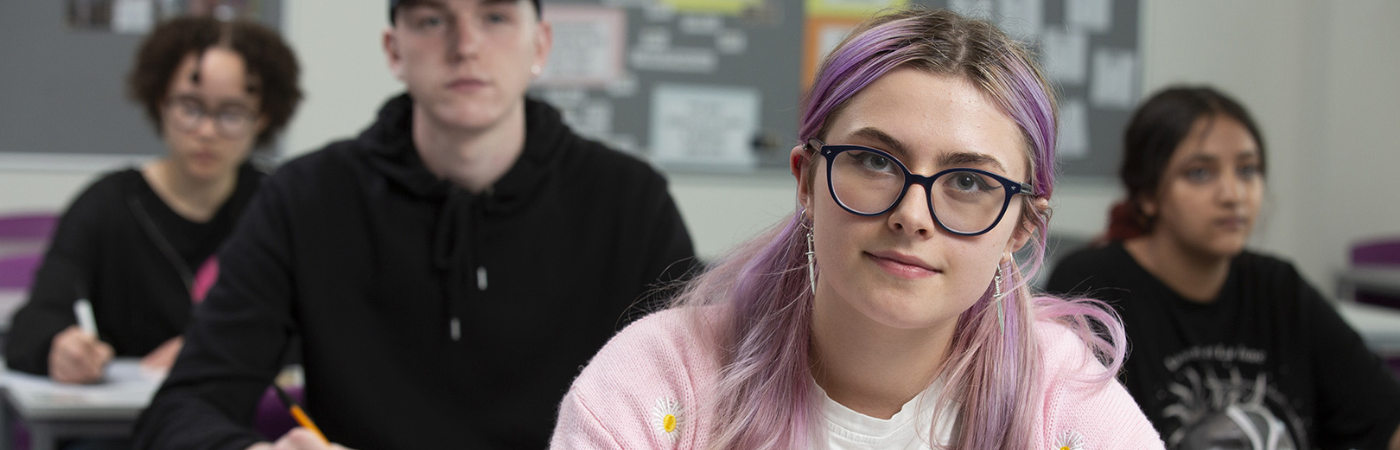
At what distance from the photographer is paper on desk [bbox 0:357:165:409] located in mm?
1728

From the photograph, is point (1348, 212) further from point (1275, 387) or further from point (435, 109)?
point (435, 109)

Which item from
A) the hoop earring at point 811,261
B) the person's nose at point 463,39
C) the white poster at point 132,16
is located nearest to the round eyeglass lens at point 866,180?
the hoop earring at point 811,261

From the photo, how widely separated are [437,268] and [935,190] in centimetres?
90

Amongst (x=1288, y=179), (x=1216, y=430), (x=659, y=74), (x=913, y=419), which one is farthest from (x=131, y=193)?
(x=1288, y=179)

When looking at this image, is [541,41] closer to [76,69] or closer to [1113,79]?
[76,69]

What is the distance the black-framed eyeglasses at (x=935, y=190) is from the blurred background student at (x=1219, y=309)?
959 mm

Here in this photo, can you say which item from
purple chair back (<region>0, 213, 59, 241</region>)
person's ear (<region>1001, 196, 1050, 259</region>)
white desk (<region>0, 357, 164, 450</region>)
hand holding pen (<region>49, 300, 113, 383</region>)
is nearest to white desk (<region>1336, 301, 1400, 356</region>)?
person's ear (<region>1001, 196, 1050, 259</region>)

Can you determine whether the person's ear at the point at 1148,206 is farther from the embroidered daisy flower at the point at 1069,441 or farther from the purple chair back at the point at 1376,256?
the purple chair back at the point at 1376,256

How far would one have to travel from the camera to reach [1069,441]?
1025 mm

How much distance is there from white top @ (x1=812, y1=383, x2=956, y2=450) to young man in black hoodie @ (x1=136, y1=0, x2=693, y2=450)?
1.78 feet

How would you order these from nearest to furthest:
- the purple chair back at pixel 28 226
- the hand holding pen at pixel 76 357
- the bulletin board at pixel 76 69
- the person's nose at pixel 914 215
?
1. the person's nose at pixel 914 215
2. the hand holding pen at pixel 76 357
3. the purple chair back at pixel 28 226
4. the bulletin board at pixel 76 69

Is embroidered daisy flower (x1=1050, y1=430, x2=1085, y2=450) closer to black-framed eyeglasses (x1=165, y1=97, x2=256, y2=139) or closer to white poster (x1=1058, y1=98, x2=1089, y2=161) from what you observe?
black-framed eyeglasses (x1=165, y1=97, x2=256, y2=139)

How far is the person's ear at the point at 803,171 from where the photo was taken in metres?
0.99

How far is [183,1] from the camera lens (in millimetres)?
3322
